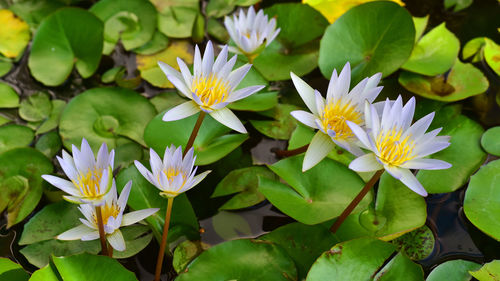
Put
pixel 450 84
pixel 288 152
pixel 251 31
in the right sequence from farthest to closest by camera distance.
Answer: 1. pixel 450 84
2. pixel 251 31
3. pixel 288 152

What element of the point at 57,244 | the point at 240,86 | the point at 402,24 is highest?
the point at 402,24

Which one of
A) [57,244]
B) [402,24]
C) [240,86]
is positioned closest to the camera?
[57,244]

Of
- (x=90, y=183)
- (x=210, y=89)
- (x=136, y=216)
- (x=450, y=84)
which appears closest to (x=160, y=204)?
(x=136, y=216)

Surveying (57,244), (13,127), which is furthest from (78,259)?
(13,127)

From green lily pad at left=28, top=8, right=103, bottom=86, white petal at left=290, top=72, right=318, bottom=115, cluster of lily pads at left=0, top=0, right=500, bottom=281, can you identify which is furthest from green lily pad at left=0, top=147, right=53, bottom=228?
white petal at left=290, top=72, right=318, bottom=115

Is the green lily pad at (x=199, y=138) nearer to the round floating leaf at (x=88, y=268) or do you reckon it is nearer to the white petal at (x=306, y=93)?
the white petal at (x=306, y=93)

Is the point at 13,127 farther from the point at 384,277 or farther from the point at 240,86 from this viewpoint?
the point at 384,277

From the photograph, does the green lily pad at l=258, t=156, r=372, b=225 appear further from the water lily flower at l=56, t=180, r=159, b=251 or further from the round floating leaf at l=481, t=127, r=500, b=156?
the round floating leaf at l=481, t=127, r=500, b=156

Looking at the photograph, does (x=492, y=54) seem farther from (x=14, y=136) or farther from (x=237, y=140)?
(x=14, y=136)

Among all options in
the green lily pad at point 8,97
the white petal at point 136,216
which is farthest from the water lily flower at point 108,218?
the green lily pad at point 8,97
